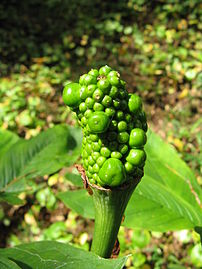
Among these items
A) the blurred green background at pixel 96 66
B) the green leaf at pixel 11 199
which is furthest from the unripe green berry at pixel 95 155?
the blurred green background at pixel 96 66

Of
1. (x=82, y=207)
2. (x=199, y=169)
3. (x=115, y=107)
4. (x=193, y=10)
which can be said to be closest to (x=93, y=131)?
(x=115, y=107)

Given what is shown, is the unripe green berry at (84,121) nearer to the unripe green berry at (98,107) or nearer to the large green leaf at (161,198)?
the unripe green berry at (98,107)

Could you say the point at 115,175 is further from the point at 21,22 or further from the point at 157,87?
the point at 21,22

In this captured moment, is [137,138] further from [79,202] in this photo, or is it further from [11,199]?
[11,199]

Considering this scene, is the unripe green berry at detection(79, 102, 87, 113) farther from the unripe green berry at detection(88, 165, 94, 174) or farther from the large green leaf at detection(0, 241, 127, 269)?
the large green leaf at detection(0, 241, 127, 269)

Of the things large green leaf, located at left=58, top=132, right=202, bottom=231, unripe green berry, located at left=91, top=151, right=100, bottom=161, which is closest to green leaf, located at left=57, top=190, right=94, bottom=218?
large green leaf, located at left=58, top=132, right=202, bottom=231
